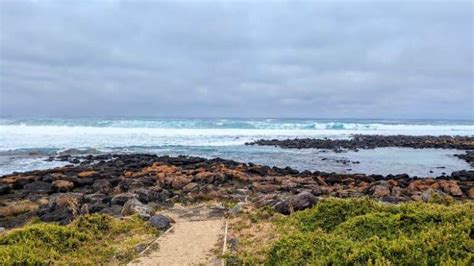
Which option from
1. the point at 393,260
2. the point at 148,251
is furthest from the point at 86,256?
the point at 393,260

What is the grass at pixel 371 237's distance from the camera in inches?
179

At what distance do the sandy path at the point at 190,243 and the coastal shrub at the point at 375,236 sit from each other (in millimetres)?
1214

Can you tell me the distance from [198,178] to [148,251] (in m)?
8.52

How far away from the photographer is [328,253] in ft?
17.0

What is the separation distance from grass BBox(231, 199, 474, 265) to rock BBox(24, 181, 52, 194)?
9578 millimetres

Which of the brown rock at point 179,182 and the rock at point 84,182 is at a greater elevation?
the brown rock at point 179,182

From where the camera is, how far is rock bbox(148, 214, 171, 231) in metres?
8.18

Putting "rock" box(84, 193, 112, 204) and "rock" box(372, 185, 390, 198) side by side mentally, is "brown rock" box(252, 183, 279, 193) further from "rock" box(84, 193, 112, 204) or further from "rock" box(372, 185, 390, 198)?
"rock" box(84, 193, 112, 204)

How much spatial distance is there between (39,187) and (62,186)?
3.23 ft

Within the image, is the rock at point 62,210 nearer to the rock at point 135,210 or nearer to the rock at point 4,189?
the rock at point 135,210

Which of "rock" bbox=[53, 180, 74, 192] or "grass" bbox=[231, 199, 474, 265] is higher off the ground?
"grass" bbox=[231, 199, 474, 265]

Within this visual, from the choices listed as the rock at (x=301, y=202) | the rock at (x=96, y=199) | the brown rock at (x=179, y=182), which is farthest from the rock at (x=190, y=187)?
the rock at (x=301, y=202)

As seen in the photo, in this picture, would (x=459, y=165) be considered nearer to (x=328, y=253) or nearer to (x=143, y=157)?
(x=143, y=157)

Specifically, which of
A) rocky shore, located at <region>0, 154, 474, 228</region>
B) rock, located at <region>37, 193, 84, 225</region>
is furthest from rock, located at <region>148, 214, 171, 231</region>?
rock, located at <region>37, 193, 84, 225</region>
